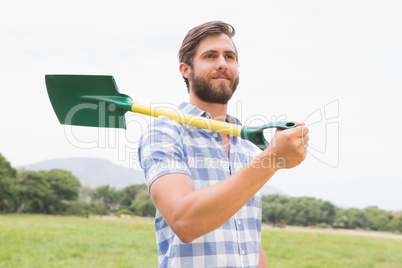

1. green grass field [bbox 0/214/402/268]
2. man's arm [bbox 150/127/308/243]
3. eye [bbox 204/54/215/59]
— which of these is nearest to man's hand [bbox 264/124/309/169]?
man's arm [bbox 150/127/308/243]

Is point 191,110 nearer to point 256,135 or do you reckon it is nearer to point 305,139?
point 256,135

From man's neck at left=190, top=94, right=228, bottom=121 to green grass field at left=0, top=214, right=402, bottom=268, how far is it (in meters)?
6.86

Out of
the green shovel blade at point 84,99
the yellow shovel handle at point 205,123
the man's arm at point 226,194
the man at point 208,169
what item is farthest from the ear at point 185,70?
the man's arm at point 226,194

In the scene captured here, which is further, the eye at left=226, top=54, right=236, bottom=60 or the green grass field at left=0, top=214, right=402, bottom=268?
the green grass field at left=0, top=214, right=402, bottom=268

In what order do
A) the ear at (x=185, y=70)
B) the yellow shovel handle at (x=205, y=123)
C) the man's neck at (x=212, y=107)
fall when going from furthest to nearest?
the ear at (x=185, y=70), the man's neck at (x=212, y=107), the yellow shovel handle at (x=205, y=123)

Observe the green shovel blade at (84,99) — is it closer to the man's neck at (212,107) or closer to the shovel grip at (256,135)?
the man's neck at (212,107)

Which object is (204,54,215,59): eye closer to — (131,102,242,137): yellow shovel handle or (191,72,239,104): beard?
(191,72,239,104): beard

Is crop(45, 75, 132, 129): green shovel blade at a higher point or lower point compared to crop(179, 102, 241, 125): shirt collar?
higher

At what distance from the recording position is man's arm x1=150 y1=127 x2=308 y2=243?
1534 mm

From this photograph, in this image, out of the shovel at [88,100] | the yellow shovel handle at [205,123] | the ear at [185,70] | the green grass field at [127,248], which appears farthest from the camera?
the green grass field at [127,248]

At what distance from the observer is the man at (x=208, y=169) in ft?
5.11

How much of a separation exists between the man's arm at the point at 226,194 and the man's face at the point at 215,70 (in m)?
0.84

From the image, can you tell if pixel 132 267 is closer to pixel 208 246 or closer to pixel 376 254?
pixel 208 246

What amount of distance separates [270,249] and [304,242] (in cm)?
242
